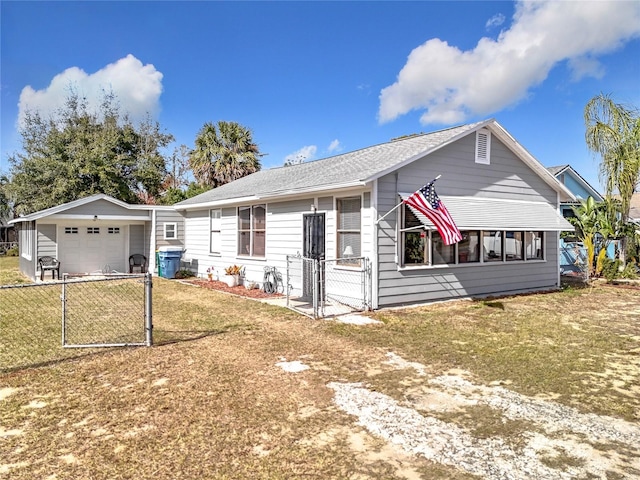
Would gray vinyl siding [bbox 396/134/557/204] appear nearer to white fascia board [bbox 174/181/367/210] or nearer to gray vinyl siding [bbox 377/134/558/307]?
gray vinyl siding [bbox 377/134/558/307]

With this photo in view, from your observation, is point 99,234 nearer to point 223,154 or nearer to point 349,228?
point 223,154

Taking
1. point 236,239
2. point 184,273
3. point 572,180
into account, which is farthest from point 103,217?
point 572,180

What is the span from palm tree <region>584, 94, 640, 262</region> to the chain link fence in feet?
49.5

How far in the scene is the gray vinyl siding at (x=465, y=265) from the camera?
8953 millimetres

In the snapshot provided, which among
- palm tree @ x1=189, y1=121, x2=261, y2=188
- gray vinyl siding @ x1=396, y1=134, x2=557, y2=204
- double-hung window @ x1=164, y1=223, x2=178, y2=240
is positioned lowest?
double-hung window @ x1=164, y1=223, x2=178, y2=240

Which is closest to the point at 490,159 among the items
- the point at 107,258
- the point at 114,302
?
the point at 114,302

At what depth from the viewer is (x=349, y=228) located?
30.7 ft

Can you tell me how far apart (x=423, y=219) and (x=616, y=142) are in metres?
10.2

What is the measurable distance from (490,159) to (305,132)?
66.4 feet

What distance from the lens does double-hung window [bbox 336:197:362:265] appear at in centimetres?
919

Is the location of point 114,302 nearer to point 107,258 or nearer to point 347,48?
point 107,258

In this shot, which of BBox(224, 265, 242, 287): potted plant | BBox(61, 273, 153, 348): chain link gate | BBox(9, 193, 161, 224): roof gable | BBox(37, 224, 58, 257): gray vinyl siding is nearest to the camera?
BBox(61, 273, 153, 348): chain link gate

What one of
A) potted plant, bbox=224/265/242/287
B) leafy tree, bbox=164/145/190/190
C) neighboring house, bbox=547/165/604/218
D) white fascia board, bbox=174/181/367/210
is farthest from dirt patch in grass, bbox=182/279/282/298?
leafy tree, bbox=164/145/190/190

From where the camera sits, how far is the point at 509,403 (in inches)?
166
